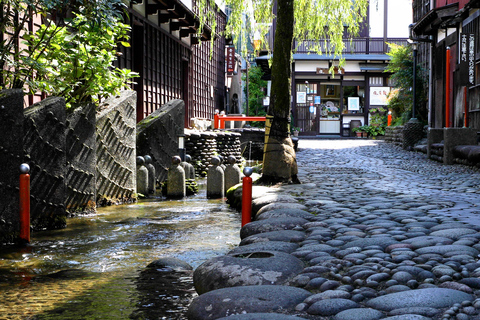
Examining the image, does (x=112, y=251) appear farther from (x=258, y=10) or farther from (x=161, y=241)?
(x=258, y=10)

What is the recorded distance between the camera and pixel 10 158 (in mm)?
5988

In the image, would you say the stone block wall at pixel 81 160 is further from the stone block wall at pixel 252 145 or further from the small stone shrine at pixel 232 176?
the stone block wall at pixel 252 145

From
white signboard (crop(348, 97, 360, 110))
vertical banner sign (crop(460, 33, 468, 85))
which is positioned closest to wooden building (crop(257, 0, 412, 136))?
white signboard (crop(348, 97, 360, 110))

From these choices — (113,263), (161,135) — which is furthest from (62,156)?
(161,135)

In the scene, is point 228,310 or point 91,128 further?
point 91,128

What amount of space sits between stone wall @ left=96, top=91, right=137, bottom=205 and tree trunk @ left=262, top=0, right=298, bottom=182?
2403 millimetres

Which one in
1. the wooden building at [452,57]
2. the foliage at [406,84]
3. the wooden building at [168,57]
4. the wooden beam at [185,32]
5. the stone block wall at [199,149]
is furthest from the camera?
the foliage at [406,84]

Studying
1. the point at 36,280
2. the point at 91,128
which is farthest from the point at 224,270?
A: the point at 91,128

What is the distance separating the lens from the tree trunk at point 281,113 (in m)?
8.66

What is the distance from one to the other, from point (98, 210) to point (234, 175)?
8.96 ft

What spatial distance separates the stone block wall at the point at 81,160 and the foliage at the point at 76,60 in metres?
0.28

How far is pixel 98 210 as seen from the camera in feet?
27.1

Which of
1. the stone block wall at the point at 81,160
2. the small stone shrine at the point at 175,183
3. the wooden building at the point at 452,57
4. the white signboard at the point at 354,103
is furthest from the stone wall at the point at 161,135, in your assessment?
the white signboard at the point at 354,103

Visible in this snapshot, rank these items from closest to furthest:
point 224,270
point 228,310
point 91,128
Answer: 1. point 228,310
2. point 224,270
3. point 91,128
